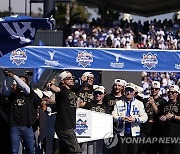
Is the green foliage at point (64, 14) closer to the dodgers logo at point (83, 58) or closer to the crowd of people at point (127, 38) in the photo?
the crowd of people at point (127, 38)

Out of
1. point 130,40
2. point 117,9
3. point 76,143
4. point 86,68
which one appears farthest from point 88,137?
point 117,9

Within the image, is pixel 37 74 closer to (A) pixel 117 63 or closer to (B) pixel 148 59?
(A) pixel 117 63

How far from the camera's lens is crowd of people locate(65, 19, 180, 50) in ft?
98.4

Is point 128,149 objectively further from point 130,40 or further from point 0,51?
point 130,40

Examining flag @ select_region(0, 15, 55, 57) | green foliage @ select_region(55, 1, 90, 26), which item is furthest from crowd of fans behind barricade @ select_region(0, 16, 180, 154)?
green foliage @ select_region(55, 1, 90, 26)

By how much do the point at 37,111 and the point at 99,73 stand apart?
4.01m

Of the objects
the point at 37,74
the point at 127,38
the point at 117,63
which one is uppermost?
the point at 127,38

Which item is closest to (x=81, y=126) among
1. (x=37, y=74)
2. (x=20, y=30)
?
(x=20, y=30)

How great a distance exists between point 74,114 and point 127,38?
20.6 metres

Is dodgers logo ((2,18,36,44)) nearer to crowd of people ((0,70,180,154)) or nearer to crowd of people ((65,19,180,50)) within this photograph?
crowd of people ((0,70,180,154))

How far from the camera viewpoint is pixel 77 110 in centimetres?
1137

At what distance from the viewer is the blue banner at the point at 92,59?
14.7 meters

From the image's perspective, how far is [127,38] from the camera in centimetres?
3130

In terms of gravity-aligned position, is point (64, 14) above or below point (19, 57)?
above
